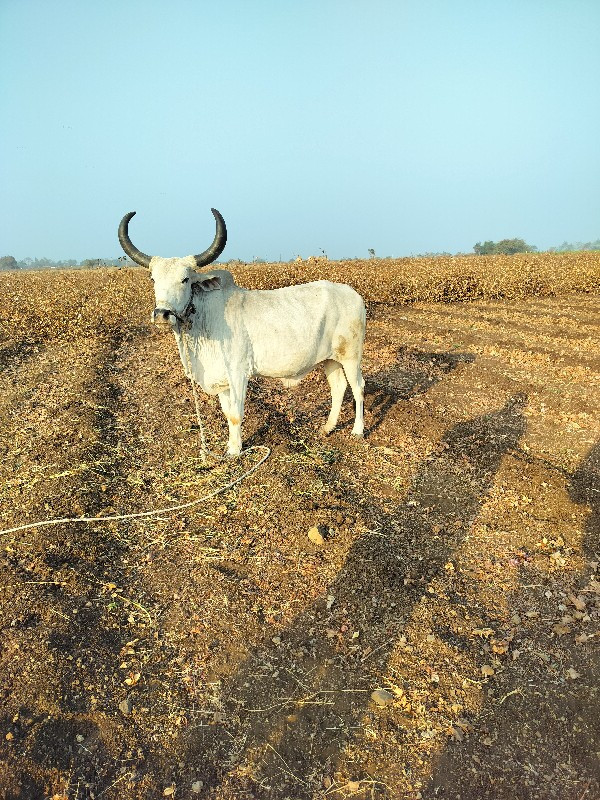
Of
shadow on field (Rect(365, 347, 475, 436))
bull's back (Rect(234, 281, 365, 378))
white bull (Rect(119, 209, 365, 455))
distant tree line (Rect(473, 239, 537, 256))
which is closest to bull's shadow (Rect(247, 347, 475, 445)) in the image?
shadow on field (Rect(365, 347, 475, 436))

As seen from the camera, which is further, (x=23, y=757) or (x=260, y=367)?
(x=260, y=367)

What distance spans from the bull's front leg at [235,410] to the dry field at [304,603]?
0.71 ft

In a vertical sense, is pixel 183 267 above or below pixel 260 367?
above

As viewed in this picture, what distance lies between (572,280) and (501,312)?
701 cm

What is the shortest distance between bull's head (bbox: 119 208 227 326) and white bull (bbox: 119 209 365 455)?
11 mm

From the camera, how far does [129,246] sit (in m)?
6.12

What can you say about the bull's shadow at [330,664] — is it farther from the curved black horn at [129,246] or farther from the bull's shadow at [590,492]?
the curved black horn at [129,246]

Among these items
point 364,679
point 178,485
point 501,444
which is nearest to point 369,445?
point 501,444

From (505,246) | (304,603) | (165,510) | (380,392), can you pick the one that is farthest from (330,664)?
(505,246)

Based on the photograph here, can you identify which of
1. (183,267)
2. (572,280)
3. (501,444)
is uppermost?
(183,267)

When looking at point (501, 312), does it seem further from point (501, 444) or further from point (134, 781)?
point (134, 781)

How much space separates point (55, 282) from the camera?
63.3 feet

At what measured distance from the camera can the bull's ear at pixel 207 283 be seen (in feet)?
20.3

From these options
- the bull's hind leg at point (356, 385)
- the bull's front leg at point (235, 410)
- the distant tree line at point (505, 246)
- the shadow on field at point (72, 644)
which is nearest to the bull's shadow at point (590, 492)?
the bull's hind leg at point (356, 385)
